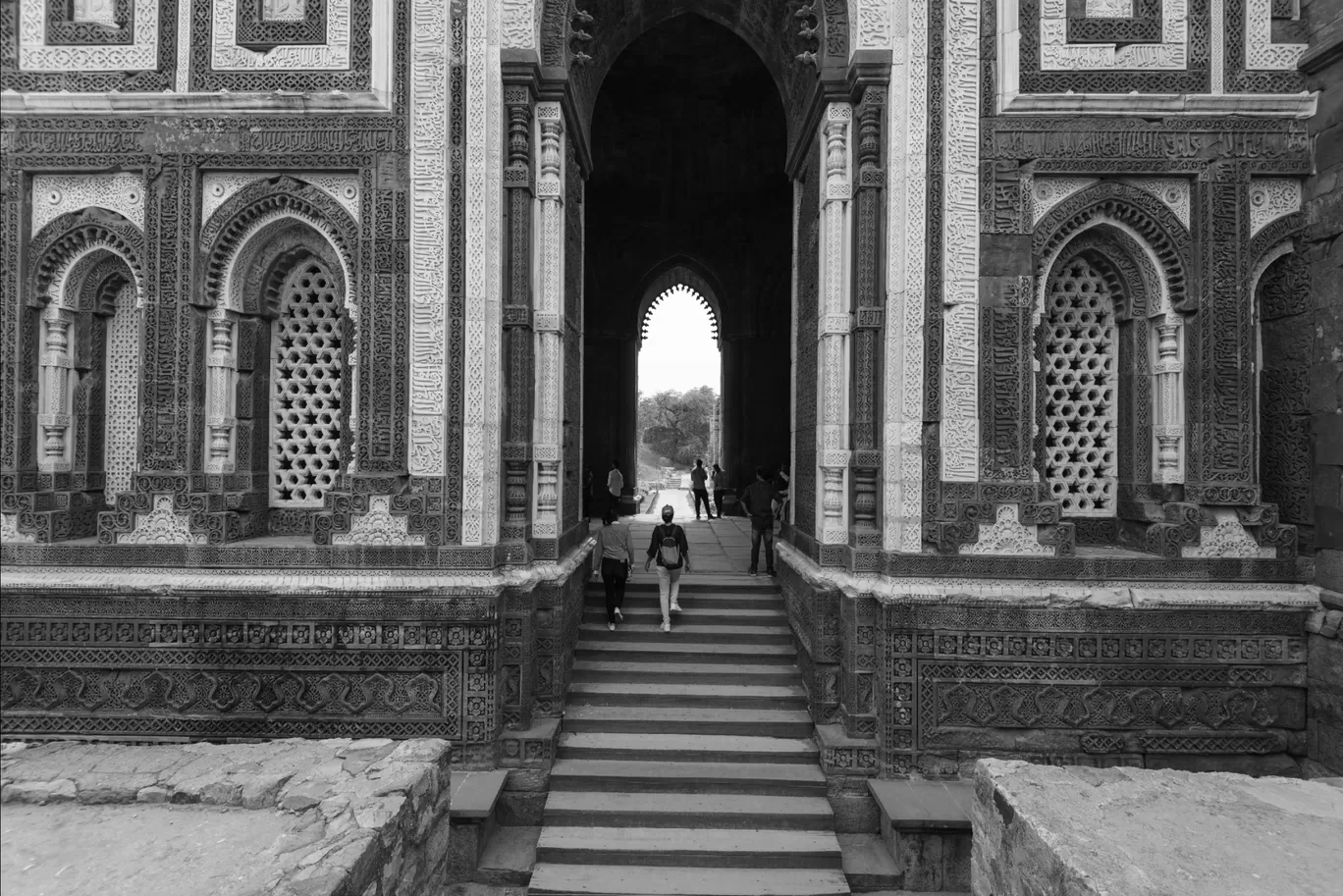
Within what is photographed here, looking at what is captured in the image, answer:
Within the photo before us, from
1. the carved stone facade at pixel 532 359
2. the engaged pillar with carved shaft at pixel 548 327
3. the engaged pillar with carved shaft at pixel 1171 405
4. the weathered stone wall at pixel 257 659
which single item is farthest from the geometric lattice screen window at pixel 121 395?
the engaged pillar with carved shaft at pixel 1171 405

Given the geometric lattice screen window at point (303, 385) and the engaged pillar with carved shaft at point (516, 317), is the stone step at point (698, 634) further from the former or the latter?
the geometric lattice screen window at point (303, 385)

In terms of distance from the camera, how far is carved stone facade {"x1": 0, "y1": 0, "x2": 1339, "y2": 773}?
229 inches

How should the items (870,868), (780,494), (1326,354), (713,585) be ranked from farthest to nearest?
(780,494) → (713,585) → (1326,354) → (870,868)

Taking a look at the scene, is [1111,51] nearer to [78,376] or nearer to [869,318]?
[869,318]

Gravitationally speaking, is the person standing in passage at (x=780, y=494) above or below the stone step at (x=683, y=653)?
above

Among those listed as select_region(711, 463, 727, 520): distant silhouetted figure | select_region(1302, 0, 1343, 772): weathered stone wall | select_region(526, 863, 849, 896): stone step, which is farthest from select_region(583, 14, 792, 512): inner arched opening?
select_region(526, 863, 849, 896): stone step

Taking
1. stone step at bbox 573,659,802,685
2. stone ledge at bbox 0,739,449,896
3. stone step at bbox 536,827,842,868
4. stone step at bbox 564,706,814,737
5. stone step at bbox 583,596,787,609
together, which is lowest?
stone step at bbox 536,827,842,868

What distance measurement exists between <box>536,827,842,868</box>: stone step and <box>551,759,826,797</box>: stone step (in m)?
0.43

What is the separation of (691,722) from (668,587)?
140 cm

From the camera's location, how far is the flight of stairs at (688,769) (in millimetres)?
5234

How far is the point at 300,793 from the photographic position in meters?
3.72

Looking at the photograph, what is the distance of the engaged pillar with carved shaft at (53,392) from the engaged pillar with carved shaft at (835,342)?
6.39 meters

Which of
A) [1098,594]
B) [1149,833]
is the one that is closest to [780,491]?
[1098,594]

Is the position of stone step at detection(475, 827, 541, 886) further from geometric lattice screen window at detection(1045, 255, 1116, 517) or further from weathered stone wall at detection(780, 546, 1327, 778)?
geometric lattice screen window at detection(1045, 255, 1116, 517)
